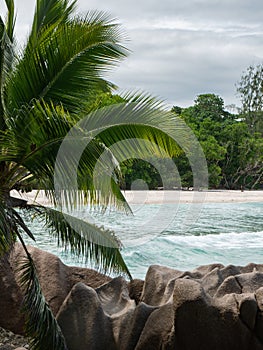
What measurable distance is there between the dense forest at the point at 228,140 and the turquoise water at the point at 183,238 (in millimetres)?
5964

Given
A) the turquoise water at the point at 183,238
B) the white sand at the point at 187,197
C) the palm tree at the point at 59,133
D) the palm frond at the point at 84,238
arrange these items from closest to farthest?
the palm tree at the point at 59,133, the palm frond at the point at 84,238, the turquoise water at the point at 183,238, the white sand at the point at 187,197

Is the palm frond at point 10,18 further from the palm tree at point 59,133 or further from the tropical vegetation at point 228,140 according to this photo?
the tropical vegetation at point 228,140

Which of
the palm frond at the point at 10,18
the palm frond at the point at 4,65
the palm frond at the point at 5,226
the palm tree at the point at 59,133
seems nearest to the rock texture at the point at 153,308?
the palm tree at the point at 59,133

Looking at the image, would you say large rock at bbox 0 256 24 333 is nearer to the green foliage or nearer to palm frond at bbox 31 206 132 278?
Answer: palm frond at bbox 31 206 132 278

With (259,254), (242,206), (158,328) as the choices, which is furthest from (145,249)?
(242,206)

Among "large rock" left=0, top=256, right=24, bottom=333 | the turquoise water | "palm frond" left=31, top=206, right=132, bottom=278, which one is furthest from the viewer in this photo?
the turquoise water

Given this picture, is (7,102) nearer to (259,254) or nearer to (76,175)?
(76,175)

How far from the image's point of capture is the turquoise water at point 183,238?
1440cm

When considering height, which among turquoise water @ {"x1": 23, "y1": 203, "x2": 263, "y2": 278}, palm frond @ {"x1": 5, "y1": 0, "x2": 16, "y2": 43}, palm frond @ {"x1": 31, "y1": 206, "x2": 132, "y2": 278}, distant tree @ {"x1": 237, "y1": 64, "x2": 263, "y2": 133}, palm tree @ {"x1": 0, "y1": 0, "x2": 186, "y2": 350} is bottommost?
turquoise water @ {"x1": 23, "y1": 203, "x2": 263, "y2": 278}

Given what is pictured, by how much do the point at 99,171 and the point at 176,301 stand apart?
1.40m

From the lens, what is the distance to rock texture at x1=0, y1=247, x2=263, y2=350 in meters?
5.12

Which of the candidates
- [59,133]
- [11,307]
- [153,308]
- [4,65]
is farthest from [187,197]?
[59,133]

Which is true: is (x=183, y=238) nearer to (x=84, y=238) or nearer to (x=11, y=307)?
(x=11, y=307)

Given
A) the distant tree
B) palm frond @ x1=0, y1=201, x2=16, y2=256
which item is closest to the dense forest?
the distant tree
